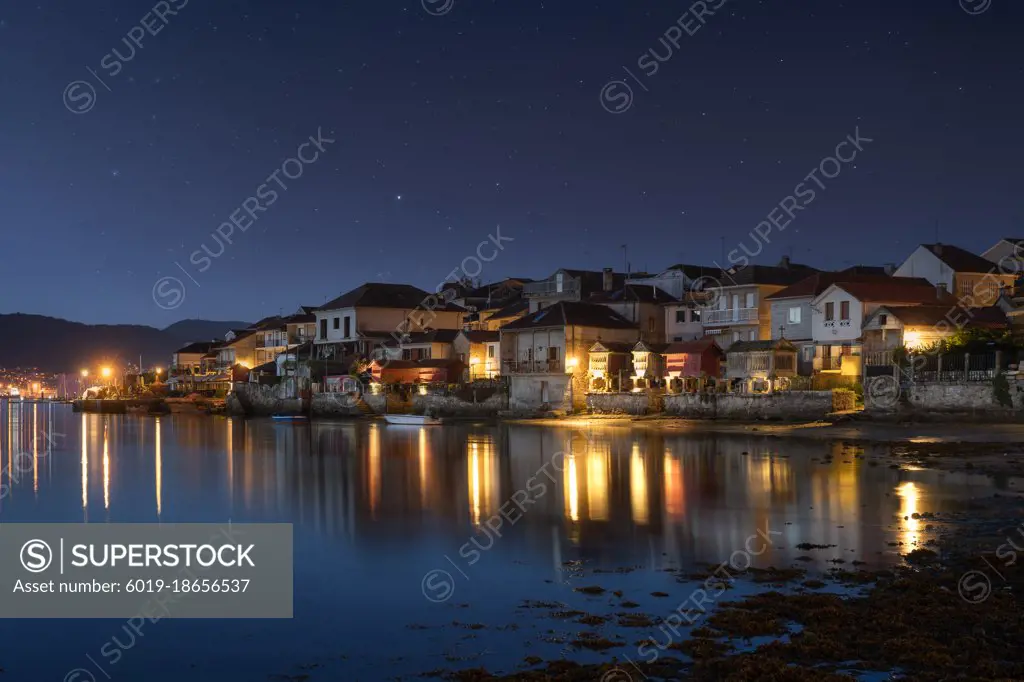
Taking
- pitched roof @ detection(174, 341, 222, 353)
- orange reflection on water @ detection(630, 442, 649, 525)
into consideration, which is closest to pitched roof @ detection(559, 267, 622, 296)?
orange reflection on water @ detection(630, 442, 649, 525)

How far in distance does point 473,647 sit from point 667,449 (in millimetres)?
29917

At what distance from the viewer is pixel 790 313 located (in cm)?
5981

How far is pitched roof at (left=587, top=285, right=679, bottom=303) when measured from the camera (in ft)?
230

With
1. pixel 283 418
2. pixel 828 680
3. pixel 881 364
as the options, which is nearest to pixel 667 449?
pixel 881 364

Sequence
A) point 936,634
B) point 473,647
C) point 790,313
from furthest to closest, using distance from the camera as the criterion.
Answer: point 790,313 < point 473,647 < point 936,634

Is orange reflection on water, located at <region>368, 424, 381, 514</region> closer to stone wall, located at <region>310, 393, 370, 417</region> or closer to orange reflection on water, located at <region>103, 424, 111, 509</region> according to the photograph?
orange reflection on water, located at <region>103, 424, 111, 509</region>

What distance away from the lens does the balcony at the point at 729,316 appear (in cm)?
6237

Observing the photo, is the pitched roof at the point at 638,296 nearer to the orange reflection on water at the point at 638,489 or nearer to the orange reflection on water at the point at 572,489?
the orange reflection on water at the point at 638,489

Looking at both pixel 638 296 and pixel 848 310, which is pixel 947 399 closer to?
pixel 848 310

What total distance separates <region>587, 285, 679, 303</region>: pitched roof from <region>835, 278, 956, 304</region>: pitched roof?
16.4 metres

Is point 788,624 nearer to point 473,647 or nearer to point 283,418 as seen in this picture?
point 473,647

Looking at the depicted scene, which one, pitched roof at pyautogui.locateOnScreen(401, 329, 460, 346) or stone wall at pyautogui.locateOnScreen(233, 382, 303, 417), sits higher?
pitched roof at pyautogui.locateOnScreen(401, 329, 460, 346)

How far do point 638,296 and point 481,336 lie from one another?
14447mm

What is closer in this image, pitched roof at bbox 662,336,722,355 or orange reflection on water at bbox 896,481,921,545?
orange reflection on water at bbox 896,481,921,545
